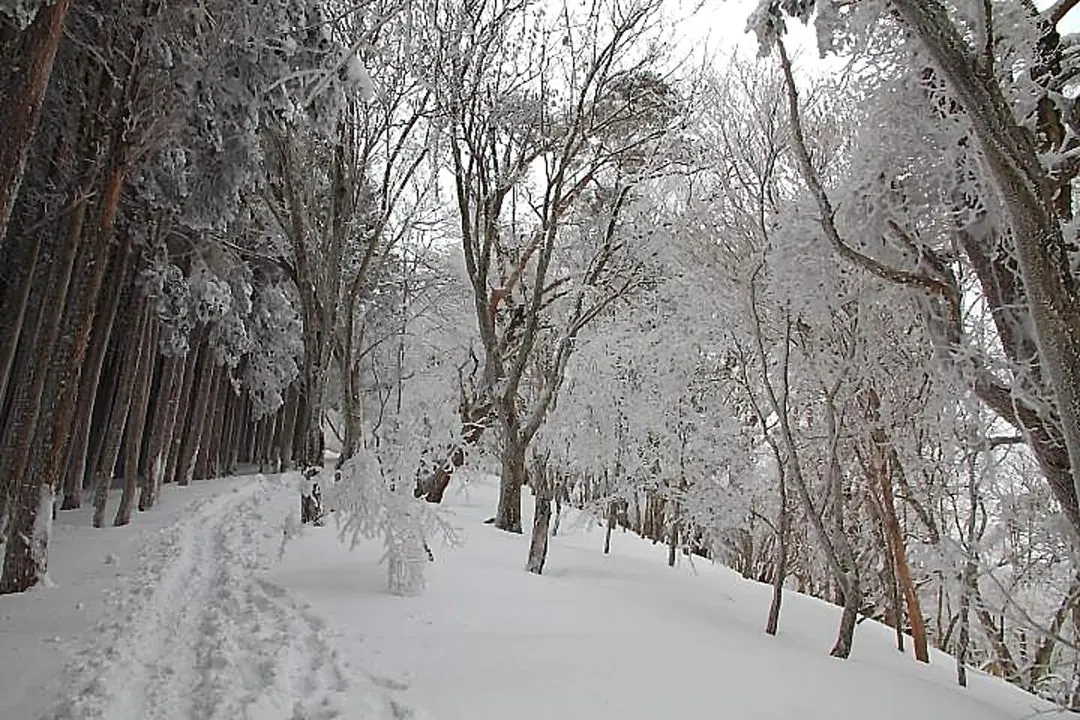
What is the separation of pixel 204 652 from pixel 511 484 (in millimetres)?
6587

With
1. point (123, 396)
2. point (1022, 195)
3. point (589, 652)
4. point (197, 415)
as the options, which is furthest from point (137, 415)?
Result: point (1022, 195)

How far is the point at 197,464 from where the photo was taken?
58.4 ft

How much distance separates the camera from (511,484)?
11406 millimetres

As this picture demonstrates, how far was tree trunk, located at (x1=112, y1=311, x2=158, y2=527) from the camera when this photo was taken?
35.4 feet

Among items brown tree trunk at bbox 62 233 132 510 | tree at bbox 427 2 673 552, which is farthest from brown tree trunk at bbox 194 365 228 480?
tree at bbox 427 2 673 552

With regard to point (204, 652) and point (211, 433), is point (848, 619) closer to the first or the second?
point (204, 652)

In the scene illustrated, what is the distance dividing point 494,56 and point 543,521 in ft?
17.6

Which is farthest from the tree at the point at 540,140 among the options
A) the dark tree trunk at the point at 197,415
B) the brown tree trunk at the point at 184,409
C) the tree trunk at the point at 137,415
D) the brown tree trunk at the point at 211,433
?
the brown tree trunk at the point at 211,433

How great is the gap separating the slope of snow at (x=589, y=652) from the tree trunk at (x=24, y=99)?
3457mm

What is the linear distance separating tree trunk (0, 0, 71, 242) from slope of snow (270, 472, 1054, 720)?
3457 mm

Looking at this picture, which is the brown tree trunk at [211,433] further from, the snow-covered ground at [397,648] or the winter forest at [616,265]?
the snow-covered ground at [397,648]

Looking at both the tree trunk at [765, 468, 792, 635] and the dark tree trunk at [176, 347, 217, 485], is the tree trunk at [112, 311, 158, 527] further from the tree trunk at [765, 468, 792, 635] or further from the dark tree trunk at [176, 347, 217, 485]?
the tree trunk at [765, 468, 792, 635]

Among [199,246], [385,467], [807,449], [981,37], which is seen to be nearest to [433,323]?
[199,246]

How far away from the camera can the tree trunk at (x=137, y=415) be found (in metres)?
10.8
